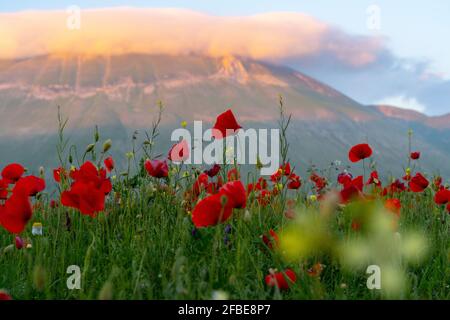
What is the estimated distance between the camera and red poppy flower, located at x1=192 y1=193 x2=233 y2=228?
2262 millimetres

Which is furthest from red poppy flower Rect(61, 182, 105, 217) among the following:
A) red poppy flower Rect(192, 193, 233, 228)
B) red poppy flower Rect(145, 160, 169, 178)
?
red poppy flower Rect(145, 160, 169, 178)

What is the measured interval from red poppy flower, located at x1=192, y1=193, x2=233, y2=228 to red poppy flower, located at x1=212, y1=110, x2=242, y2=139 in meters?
1.08

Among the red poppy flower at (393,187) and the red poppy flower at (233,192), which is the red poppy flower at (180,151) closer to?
the red poppy flower at (233,192)

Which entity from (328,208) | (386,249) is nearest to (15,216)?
(328,208)

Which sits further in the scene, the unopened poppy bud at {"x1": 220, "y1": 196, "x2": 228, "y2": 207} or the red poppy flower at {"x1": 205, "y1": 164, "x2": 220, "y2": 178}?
the red poppy flower at {"x1": 205, "y1": 164, "x2": 220, "y2": 178}

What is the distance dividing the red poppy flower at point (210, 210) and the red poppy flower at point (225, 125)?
108 cm

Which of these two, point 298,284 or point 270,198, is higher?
point 270,198

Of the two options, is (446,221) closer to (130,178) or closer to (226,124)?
(226,124)

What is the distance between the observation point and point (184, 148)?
12.7ft

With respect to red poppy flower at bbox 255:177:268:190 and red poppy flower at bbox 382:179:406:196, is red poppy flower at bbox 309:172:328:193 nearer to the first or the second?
red poppy flower at bbox 382:179:406:196

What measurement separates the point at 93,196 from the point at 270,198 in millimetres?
1842

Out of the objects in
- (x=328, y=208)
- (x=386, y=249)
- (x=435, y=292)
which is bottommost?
(x=435, y=292)
